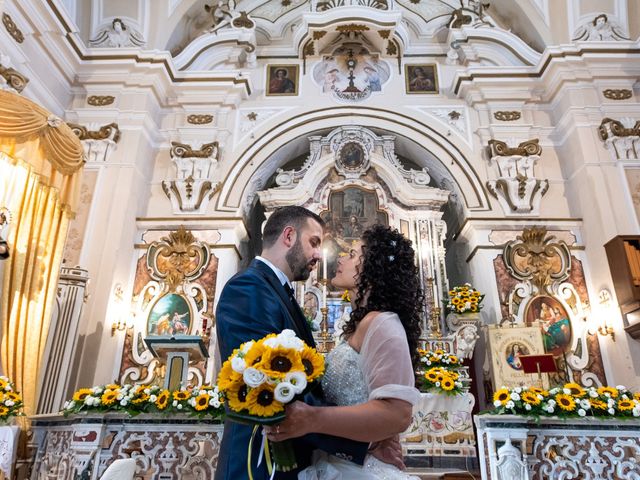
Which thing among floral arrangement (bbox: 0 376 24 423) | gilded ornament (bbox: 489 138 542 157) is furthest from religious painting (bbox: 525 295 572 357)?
floral arrangement (bbox: 0 376 24 423)

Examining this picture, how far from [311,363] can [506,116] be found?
28.2 feet

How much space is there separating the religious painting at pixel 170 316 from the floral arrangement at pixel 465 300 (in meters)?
4.05

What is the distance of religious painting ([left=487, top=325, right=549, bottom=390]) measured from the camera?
6895 millimetres

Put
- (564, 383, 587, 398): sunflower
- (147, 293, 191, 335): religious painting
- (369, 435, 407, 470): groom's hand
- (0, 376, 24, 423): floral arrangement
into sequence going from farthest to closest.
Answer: (147, 293, 191, 335): religious painting < (0, 376, 24, 423): floral arrangement < (564, 383, 587, 398): sunflower < (369, 435, 407, 470): groom's hand

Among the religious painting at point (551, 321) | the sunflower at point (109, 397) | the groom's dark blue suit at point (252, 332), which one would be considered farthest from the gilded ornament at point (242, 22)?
the groom's dark blue suit at point (252, 332)

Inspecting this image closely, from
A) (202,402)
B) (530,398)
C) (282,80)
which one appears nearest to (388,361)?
(530,398)

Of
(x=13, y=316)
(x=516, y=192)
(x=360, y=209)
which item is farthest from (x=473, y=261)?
(x=13, y=316)

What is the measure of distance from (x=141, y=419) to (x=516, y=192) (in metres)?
6.84

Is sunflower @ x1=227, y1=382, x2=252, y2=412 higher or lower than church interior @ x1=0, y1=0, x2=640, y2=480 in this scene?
lower

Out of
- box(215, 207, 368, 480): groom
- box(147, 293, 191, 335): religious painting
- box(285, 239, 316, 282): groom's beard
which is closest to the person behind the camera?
box(215, 207, 368, 480): groom

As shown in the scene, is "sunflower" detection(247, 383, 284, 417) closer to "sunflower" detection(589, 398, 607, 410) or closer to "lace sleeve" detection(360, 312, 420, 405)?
"lace sleeve" detection(360, 312, 420, 405)

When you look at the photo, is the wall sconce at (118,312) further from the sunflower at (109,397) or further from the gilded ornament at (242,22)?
the gilded ornament at (242,22)

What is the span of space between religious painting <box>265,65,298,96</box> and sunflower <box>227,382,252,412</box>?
28.8 ft

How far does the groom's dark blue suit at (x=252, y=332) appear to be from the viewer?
1.60m
